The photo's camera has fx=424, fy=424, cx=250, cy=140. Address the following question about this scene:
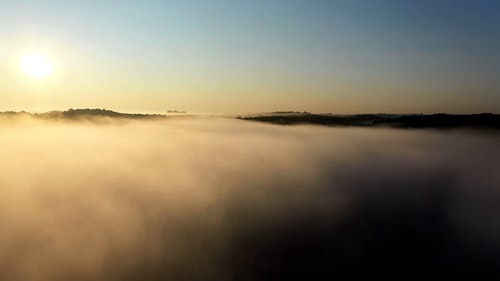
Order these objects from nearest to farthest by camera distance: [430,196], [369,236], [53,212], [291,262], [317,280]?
[317,280] → [291,262] → [369,236] → [53,212] → [430,196]

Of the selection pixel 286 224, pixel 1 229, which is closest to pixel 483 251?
pixel 286 224

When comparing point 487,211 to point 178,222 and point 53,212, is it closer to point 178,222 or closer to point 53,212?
point 178,222

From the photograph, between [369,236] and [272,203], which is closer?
[369,236]

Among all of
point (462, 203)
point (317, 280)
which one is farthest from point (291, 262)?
point (462, 203)

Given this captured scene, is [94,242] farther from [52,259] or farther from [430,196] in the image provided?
[430,196]

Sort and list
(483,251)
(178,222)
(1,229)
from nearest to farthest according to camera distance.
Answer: (483,251)
(1,229)
(178,222)

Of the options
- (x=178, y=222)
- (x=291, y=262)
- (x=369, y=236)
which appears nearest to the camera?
(x=291, y=262)

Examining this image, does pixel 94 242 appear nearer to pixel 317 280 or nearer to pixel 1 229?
pixel 1 229

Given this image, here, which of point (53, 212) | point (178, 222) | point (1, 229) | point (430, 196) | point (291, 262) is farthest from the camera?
point (430, 196)

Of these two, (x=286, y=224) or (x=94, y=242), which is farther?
(x=286, y=224)
